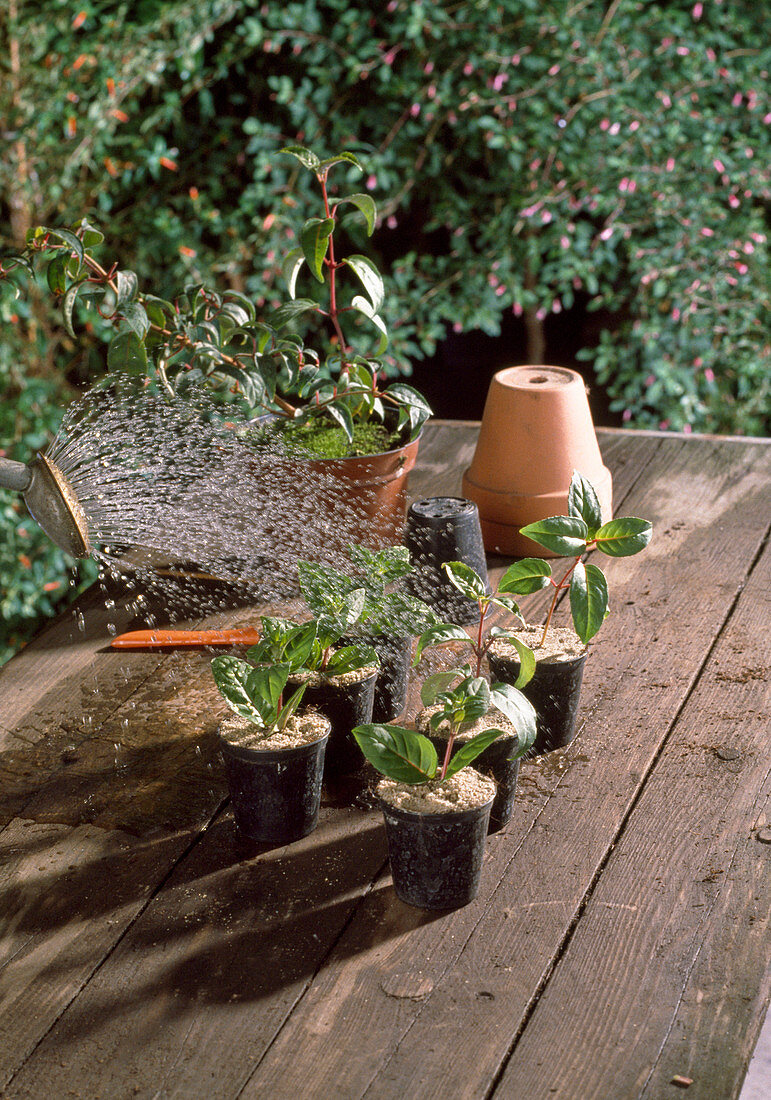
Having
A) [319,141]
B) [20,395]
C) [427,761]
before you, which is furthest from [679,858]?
[319,141]

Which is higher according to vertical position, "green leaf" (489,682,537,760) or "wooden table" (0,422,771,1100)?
"green leaf" (489,682,537,760)

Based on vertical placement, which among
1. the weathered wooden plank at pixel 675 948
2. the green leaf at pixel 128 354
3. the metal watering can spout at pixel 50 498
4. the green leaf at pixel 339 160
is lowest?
the weathered wooden plank at pixel 675 948

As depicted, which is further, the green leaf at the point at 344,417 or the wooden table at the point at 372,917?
the green leaf at the point at 344,417

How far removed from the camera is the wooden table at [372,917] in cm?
78

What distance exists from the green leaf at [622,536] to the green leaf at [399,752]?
0.29m

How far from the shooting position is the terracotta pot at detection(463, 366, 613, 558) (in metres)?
1.62

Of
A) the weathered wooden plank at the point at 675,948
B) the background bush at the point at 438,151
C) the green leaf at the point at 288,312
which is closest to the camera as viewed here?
the weathered wooden plank at the point at 675,948

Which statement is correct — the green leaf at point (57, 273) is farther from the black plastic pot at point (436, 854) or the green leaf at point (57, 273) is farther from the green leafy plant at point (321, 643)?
the black plastic pot at point (436, 854)

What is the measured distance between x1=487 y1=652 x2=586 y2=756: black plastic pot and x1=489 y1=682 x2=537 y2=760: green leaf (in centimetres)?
18

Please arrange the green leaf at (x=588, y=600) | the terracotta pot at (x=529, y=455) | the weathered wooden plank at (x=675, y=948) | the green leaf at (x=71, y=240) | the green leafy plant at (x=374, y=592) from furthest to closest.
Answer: the terracotta pot at (x=529, y=455) → the green leaf at (x=71, y=240) → the green leafy plant at (x=374, y=592) → the green leaf at (x=588, y=600) → the weathered wooden plank at (x=675, y=948)

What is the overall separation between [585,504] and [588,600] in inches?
4.0

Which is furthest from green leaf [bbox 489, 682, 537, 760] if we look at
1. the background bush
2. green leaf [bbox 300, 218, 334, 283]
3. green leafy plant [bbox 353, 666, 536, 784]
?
the background bush

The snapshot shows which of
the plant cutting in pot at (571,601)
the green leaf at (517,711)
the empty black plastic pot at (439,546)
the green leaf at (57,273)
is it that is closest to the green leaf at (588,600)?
the plant cutting in pot at (571,601)

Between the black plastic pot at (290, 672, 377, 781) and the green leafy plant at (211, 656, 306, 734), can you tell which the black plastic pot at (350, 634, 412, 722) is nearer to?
the black plastic pot at (290, 672, 377, 781)
